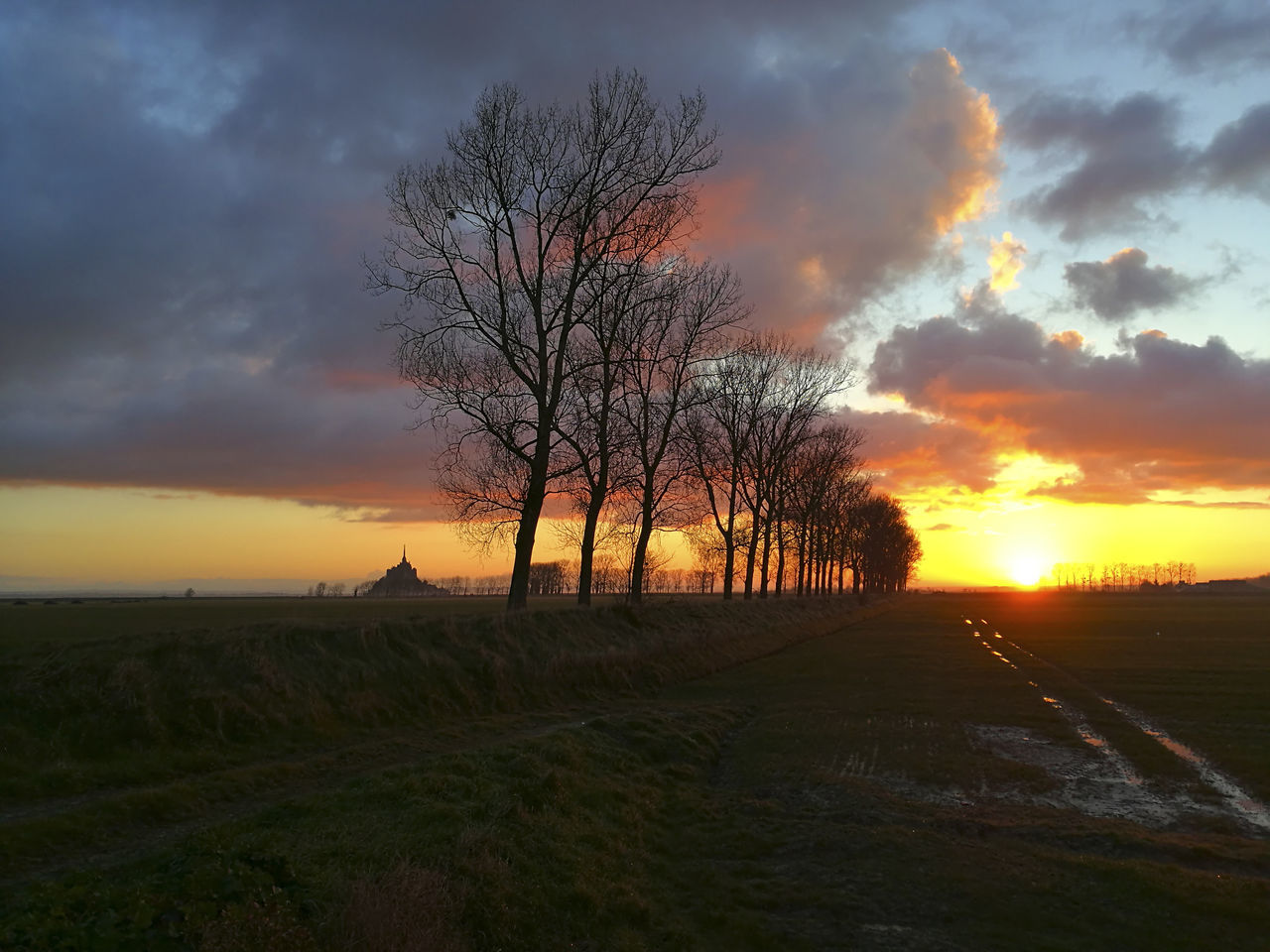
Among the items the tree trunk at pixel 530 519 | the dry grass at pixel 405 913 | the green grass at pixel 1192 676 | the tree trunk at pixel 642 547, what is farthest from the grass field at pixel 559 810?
the tree trunk at pixel 642 547

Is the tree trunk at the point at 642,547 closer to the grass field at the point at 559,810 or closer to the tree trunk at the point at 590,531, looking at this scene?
the tree trunk at the point at 590,531

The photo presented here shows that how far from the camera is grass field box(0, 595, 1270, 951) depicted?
25.7 feet

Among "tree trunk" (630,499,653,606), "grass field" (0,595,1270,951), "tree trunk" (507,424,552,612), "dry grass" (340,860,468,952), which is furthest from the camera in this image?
"tree trunk" (630,499,653,606)

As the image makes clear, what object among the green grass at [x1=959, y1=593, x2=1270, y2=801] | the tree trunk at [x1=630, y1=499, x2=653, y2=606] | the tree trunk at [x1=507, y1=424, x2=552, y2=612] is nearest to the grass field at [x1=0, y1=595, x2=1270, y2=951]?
the green grass at [x1=959, y1=593, x2=1270, y2=801]

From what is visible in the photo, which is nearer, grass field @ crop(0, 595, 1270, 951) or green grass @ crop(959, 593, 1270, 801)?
grass field @ crop(0, 595, 1270, 951)

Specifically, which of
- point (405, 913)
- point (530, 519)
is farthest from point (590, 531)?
point (405, 913)

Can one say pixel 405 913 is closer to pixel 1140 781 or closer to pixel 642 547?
pixel 1140 781

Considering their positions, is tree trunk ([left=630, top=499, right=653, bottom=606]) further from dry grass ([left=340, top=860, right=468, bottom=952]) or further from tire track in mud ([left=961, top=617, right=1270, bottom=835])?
dry grass ([left=340, top=860, right=468, bottom=952])

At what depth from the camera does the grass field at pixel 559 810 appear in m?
7.84

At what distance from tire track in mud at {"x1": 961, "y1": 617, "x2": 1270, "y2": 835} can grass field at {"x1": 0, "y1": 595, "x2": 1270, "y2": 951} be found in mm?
107

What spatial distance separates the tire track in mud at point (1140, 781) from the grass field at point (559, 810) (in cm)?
11

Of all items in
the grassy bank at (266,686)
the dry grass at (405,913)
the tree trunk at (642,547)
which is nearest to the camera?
the dry grass at (405,913)

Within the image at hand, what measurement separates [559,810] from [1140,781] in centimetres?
1129

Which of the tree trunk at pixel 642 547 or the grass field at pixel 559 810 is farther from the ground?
the tree trunk at pixel 642 547
